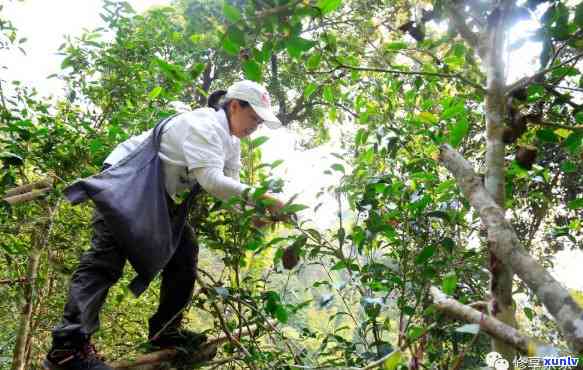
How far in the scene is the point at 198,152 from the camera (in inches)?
58.7

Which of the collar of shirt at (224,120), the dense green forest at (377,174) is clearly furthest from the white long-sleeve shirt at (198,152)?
the dense green forest at (377,174)

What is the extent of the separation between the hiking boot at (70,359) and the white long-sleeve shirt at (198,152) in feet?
2.13

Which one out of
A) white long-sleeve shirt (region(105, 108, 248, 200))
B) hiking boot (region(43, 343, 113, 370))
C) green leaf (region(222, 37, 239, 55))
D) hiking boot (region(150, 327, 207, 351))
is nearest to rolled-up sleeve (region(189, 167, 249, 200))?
white long-sleeve shirt (region(105, 108, 248, 200))

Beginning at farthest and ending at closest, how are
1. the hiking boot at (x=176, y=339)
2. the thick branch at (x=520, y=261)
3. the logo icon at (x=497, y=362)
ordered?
1. the hiking boot at (x=176, y=339)
2. the logo icon at (x=497, y=362)
3. the thick branch at (x=520, y=261)

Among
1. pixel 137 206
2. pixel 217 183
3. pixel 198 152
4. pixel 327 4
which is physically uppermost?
pixel 327 4

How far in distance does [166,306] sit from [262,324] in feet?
1.48

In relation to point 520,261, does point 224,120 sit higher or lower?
higher

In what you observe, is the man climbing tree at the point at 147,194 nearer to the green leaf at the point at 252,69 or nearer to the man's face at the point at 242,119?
the man's face at the point at 242,119

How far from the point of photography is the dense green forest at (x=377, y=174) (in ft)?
2.72

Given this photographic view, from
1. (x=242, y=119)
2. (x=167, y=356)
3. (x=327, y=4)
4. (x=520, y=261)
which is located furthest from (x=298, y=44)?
(x=167, y=356)

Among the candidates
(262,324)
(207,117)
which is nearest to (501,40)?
(207,117)

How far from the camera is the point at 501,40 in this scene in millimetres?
980

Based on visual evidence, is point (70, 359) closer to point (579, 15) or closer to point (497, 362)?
point (497, 362)

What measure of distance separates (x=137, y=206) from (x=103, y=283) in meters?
0.31
